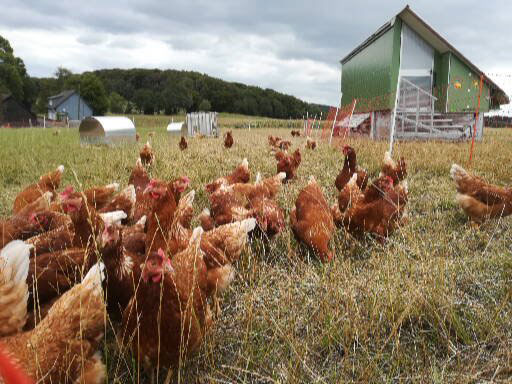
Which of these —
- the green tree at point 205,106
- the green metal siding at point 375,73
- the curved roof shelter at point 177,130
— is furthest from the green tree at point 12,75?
the green metal siding at point 375,73

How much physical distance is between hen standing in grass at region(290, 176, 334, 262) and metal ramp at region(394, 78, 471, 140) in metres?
10.6

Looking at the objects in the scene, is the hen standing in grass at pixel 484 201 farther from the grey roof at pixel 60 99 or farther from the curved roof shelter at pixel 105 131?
the grey roof at pixel 60 99

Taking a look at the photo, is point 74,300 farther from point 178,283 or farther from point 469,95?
point 469,95

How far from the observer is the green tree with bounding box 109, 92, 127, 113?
2506 inches

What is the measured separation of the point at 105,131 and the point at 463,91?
14.0 metres

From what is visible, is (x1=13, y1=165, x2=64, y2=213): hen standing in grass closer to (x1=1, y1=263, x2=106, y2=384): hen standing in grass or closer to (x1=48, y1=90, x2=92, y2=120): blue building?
(x1=1, y1=263, x2=106, y2=384): hen standing in grass

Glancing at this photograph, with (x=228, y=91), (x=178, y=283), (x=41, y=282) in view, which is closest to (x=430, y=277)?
(x=178, y=283)

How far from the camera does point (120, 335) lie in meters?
1.97

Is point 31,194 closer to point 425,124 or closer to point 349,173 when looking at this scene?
point 349,173

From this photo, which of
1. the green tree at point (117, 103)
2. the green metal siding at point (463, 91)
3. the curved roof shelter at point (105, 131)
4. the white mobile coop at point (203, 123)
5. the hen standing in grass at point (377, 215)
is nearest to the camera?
the hen standing in grass at point (377, 215)

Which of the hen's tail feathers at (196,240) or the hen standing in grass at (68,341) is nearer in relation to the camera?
the hen standing in grass at (68,341)

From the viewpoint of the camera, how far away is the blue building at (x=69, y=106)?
64125mm

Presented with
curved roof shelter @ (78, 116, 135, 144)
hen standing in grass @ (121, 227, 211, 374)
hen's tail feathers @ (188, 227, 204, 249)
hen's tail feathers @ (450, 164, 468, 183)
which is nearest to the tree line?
curved roof shelter @ (78, 116, 135, 144)

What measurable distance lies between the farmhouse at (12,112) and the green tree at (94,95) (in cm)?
1351
